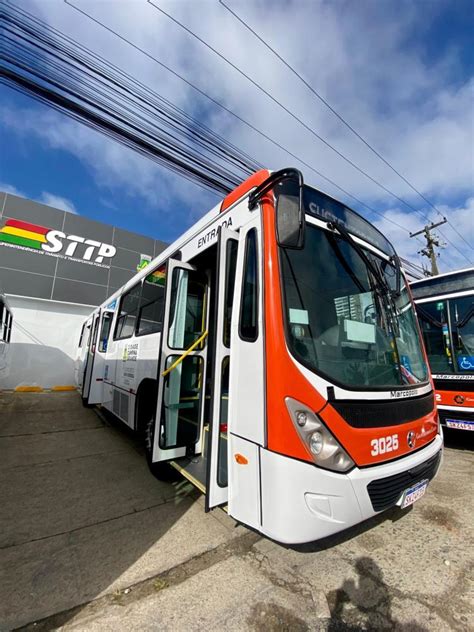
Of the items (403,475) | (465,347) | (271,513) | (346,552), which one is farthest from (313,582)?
(465,347)

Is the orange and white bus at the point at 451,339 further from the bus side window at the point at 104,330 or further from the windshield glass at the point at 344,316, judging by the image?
the bus side window at the point at 104,330

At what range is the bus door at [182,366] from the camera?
3135 mm

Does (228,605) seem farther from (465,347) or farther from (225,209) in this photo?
(465,347)

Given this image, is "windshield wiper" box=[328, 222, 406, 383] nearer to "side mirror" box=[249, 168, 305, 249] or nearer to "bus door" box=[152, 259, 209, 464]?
"side mirror" box=[249, 168, 305, 249]

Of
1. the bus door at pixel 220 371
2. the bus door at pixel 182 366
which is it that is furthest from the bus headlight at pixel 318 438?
the bus door at pixel 182 366

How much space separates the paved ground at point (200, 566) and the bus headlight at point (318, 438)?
798mm

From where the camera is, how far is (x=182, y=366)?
340cm

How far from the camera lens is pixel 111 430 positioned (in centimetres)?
628

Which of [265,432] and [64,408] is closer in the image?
[265,432]

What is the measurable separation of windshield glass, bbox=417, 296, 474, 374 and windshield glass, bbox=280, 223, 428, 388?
2836mm

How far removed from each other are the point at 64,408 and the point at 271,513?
28.0 feet

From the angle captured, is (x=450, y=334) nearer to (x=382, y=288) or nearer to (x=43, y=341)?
(x=382, y=288)

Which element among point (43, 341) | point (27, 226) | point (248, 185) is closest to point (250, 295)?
point (248, 185)

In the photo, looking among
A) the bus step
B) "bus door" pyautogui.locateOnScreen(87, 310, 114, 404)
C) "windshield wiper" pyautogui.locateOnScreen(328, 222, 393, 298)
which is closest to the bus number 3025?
"windshield wiper" pyautogui.locateOnScreen(328, 222, 393, 298)
